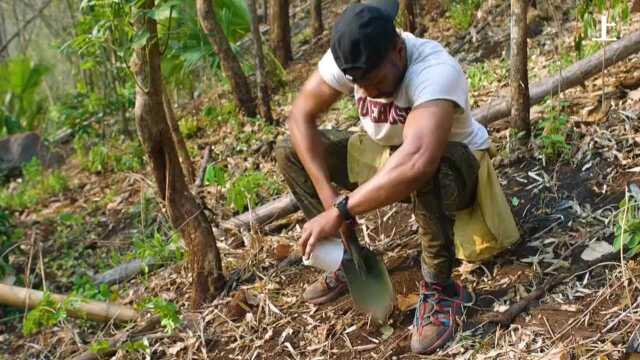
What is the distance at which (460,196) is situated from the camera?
8.79ft

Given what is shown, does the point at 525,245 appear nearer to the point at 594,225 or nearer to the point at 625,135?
the point at 594,225

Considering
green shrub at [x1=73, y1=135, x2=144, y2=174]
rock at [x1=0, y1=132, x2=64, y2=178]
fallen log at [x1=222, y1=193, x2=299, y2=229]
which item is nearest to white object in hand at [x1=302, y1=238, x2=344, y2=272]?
fallen log at [x1=222, y1=193, x2=299, y2=229]

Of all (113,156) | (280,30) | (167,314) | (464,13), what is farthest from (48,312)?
(280,30)

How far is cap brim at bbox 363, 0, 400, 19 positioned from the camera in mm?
2502

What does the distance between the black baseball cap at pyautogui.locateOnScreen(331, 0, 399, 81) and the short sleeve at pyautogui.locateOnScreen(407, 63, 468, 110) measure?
16cm

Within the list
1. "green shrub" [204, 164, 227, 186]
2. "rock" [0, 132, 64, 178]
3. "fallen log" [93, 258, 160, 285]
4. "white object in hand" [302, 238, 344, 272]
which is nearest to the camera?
"white object in hand" [302, 238, 344, 272]

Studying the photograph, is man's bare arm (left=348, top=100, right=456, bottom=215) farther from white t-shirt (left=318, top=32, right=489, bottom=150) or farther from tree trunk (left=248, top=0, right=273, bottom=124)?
tree trunk (left=248, top=0, right=273, bottom=124)

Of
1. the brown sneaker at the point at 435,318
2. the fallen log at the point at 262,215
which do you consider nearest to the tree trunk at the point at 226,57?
the fallen log at the point at 262,215

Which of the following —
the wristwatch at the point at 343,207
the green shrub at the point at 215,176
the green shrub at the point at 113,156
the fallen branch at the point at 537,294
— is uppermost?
the wristwatch at the point at 343,207

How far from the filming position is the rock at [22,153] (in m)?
8.89

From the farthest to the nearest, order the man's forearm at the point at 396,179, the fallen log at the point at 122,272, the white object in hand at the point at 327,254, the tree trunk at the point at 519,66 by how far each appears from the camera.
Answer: the fallen log at the point at 122,272 → the tree trunk at the point at 519,66 → the white object in hand at the point at 327,254 → the man's forearm at the point at 396,179

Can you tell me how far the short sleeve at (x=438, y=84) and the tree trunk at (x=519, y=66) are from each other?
1.11 meters

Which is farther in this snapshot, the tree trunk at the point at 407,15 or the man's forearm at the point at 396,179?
the tree trunk at the point at 407,15

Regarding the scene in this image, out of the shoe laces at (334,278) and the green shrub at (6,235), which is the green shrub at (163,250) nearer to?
the shoe laces at (334,278)
